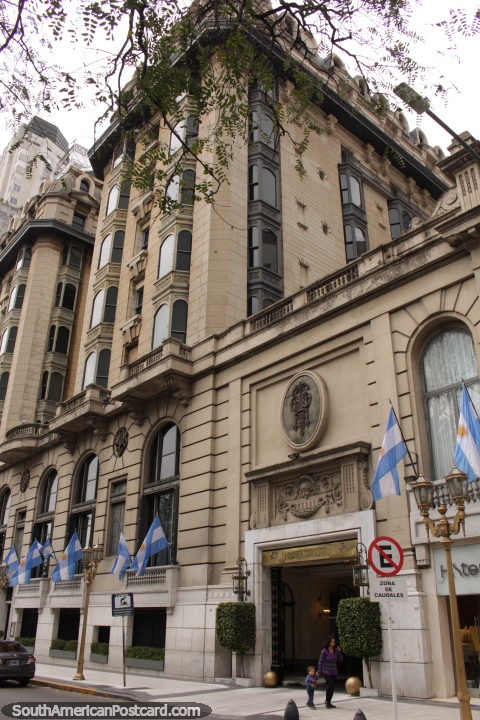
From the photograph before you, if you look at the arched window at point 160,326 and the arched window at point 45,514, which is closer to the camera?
the arched window at point 160,326

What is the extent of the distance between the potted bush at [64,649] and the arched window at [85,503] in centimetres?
337

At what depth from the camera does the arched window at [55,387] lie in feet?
141

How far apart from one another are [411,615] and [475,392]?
6010 millimetres

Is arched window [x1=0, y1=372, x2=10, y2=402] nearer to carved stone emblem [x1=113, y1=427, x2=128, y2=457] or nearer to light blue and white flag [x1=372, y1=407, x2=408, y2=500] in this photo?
carved stone emblem [x1=113, y1=427, x2=128, y2=457]

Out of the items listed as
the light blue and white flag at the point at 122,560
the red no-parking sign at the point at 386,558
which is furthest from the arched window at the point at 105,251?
the red no-parking sign at the point at 386,558

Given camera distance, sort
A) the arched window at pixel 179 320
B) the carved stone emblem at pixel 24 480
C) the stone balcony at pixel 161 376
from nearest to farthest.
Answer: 1. the stone balcony at pixel 161 376
2. the arched window at pixel 179 320
3. the carved stone emblem at pixel 24 480

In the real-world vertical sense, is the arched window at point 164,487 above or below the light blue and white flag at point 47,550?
above

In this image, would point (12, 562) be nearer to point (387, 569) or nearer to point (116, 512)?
point (116, 512)

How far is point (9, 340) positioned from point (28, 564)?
20.5m

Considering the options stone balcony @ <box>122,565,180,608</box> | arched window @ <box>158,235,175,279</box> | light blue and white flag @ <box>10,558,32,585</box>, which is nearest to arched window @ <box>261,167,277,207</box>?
arched window @ <box>158,235,175,279</box>

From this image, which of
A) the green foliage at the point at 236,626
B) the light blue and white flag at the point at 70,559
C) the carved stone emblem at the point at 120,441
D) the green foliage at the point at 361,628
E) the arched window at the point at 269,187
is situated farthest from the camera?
the arched window at the point at 269,187

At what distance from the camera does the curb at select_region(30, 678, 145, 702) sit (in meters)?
16.1

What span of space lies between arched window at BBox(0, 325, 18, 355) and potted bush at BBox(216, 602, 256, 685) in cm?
3212

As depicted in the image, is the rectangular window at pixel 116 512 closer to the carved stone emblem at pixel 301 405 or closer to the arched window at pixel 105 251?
the carved stone emblem at pixel 301 405
